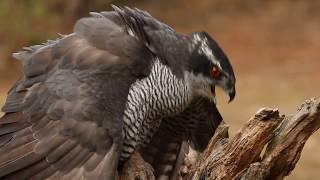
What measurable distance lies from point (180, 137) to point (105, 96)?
3.67 feet

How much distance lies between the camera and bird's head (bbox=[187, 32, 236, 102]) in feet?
18.5

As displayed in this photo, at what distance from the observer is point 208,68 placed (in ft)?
18.7

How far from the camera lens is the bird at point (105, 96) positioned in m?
5.12

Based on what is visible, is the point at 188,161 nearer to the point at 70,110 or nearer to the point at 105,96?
the point at 105,96

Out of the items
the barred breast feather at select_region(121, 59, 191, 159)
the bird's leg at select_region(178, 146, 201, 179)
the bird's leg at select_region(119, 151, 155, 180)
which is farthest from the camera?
the bird's leg at select_region(178, 146, 201, 179)

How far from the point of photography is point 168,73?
562 centimetres

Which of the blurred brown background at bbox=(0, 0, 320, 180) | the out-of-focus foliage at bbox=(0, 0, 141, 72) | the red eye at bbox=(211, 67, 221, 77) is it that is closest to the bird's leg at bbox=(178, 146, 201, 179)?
the red eye at bbox=(211, 67, 221, 77)

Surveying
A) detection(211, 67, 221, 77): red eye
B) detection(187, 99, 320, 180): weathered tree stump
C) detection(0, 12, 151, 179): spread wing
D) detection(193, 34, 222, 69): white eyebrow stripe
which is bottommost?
detection(0, 12, 151, 179): spread wing

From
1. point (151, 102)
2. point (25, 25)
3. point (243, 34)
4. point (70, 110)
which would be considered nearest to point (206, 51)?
point (151, 102)

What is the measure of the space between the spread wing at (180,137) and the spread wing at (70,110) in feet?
2.22

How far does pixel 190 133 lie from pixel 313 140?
5.66 m

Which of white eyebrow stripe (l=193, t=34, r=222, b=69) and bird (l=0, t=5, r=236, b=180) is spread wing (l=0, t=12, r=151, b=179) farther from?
white eyebrow stripe (l=193, t=34, r=222, b=69)

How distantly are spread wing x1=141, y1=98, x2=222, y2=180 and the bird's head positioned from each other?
155 mm

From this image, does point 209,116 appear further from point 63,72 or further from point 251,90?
point 251,90
